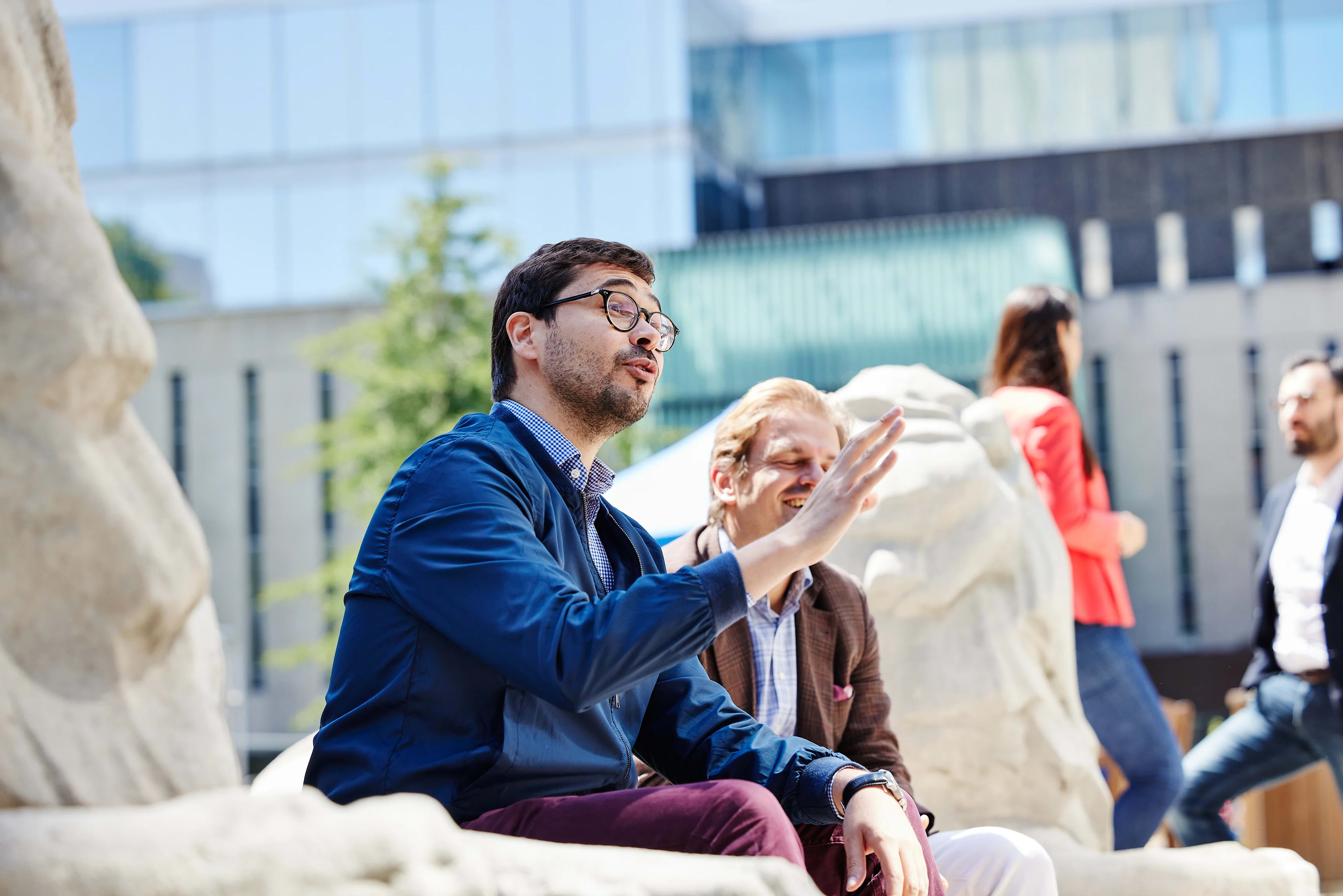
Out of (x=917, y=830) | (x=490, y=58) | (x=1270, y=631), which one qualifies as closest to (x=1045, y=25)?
(x=490, y=58)

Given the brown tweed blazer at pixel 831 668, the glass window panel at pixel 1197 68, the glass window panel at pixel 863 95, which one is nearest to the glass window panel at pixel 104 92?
the glass window panel at pixel 863 95

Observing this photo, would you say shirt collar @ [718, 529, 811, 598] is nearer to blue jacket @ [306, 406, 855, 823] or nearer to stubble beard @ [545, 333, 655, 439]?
stubble beard @ [545, 333, 655, 439]

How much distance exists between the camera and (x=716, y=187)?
19859mm

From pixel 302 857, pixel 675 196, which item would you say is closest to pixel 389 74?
pixel 675 196

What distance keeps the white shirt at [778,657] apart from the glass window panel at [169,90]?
19181 mm

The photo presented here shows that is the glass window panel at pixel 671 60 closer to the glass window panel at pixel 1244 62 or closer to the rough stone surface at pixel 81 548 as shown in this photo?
the glass window panel at pixel 1244 62

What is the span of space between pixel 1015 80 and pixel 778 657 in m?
18.5

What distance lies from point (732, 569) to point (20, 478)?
844 mm

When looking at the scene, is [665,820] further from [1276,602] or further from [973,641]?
[1276,602]

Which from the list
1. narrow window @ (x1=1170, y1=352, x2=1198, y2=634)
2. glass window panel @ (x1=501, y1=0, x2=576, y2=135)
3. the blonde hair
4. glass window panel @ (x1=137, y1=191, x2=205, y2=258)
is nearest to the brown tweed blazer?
the blonde hair

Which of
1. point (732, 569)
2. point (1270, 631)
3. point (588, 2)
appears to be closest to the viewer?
point (732, 569)

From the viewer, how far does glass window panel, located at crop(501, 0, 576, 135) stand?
19.5m

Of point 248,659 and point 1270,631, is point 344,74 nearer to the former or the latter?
point 248,659

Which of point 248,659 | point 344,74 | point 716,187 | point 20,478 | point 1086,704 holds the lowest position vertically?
point 248,659
